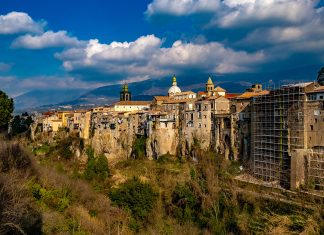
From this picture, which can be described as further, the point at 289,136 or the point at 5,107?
the point at 5,107

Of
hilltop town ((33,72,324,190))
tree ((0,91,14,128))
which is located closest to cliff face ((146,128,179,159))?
hilltop town ((33,72,324,190))

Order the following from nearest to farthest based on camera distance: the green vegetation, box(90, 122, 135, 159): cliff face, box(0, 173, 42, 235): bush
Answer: box(0, 173, 42, 235): bush → the green vegetation → box(90, 122, 135, 159): cliff face

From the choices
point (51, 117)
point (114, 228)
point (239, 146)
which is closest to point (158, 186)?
point (239, 146)

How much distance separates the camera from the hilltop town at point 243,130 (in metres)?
32.8

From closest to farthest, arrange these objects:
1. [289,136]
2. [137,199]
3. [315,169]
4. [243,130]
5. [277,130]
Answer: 1. [315,169]
2. [137,199]
3. [289,136]
4. [277,130]
5. [243,130]

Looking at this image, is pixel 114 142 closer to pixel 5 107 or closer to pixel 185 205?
pixel 5 107

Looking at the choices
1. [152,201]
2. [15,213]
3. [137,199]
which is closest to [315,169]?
[152,201]

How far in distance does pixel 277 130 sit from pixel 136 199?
45.5 feet

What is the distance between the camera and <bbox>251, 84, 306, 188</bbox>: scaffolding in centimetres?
3388

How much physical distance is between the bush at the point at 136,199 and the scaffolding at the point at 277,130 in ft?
35.4

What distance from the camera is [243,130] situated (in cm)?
4209

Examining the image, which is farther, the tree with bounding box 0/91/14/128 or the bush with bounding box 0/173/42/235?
the tree with bounding box 0/91/14/128

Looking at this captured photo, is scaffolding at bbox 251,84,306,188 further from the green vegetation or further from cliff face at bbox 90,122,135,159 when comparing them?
cliff face at bbox 90,122,135,159

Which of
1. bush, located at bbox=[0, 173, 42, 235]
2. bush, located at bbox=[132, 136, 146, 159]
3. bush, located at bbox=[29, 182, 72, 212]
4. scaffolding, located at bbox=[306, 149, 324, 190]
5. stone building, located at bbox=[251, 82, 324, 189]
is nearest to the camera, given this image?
bush, located at bbox=[0, 173, 42, 235]
